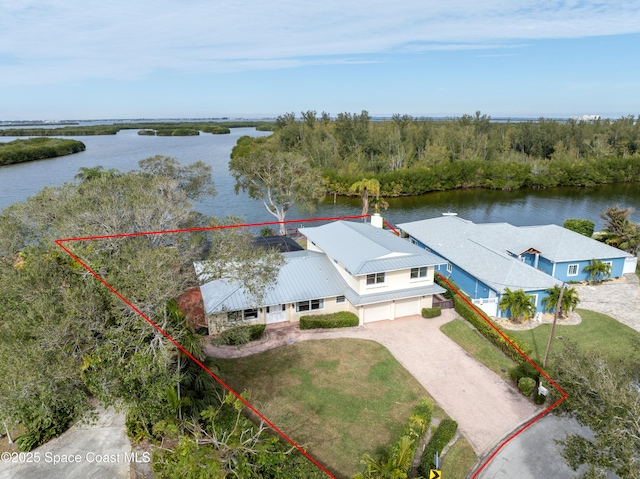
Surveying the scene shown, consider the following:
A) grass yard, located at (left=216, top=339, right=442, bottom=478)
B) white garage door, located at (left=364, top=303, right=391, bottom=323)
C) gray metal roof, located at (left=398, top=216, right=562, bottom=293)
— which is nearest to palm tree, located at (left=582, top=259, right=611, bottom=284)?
gray metal roof, located at (left=398, top=216, right=562, bottom=293)

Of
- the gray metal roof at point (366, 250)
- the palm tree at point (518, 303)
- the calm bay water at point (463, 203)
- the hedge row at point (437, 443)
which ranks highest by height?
the gray metal roof at point (366, 250)

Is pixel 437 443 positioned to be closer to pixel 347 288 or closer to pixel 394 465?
pixel 394 465

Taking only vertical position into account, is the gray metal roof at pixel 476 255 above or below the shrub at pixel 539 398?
above

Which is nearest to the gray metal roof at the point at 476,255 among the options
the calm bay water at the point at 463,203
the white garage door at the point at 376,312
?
the white garage door at the point at 376,312

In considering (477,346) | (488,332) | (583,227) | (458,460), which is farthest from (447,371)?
(583,227)

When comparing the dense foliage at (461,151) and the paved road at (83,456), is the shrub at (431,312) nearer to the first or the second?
the paved road at (83,456)

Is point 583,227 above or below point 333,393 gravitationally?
above

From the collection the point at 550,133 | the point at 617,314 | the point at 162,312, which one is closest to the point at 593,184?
the point at 550,133
